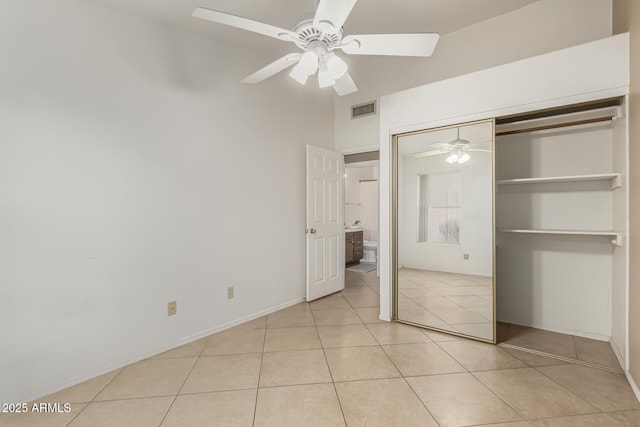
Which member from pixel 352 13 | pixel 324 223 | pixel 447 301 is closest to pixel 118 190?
pixel 324 223

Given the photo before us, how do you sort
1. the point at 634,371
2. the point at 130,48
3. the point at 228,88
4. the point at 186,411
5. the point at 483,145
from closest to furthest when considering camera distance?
the point at 186,411 < the point at 634,371 < the point at 130,48 < the point at 483,145 < the point at 228,88

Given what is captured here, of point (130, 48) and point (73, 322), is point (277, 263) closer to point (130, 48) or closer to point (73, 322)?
point (73, 322)

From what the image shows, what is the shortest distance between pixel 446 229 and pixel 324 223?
5.40 feet

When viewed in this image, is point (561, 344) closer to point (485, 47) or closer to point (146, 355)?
point (485, 47)

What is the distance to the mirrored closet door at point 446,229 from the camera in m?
2.63

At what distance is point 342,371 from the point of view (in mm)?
2166

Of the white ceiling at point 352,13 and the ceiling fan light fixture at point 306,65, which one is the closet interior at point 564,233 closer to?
the white ceiling at point 352,13

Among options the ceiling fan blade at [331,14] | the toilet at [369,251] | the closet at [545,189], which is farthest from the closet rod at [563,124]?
the toilet at [369,251]

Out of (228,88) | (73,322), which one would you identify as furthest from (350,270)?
(73,322)

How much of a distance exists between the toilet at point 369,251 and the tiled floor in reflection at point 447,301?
3.35 metres

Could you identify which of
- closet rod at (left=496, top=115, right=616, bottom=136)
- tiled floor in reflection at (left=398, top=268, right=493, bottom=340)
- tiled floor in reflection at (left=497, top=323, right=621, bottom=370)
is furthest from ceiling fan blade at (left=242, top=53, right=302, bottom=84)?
tiled floor in reflection at (left=497, top=323, right=621, bottom=370)

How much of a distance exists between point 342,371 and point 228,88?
9.42ft

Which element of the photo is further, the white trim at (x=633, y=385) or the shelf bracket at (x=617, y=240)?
the shelf bracket at (x=617, y=240)

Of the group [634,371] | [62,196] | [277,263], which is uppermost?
[62,196]
